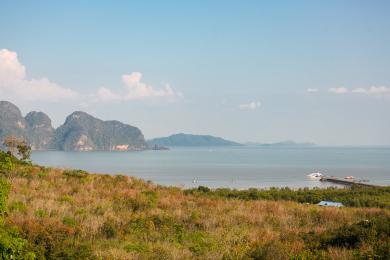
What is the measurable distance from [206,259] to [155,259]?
1.09 meters

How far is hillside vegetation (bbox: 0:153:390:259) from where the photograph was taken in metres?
9.65

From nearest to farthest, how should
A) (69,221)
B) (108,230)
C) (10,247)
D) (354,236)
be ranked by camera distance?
1. (10,247)
2. (354,236)
3. (108,230)
4. (69,221)

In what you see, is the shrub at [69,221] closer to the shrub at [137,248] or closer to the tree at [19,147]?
the shrub at [137,248]

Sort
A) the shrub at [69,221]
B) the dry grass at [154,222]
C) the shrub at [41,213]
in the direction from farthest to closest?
the shrub at [41,213], the shrub at [69,221], the dry grass at [154,222]

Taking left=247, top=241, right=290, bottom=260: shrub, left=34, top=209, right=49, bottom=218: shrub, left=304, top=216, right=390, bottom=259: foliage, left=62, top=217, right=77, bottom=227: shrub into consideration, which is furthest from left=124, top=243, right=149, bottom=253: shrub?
left=34, top=209, right=49, bottom=218: shrub

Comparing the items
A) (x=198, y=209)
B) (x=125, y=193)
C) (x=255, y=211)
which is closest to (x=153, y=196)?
(x=125, y=193)

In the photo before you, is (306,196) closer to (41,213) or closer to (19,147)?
(19,147)

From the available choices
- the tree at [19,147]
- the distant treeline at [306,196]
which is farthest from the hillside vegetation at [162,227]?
the distant treeline at [306,196]

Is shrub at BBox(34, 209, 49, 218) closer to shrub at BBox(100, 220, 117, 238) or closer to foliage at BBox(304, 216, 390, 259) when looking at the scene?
shrub at BBox(100, 220, 117, 238)

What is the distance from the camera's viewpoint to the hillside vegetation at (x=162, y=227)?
380 inches

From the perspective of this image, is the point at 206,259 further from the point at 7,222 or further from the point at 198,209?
the point at 198,209

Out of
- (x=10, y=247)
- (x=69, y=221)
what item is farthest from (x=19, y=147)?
(x=10, y=247)

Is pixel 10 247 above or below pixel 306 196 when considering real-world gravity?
above

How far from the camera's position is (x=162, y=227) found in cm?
1373
